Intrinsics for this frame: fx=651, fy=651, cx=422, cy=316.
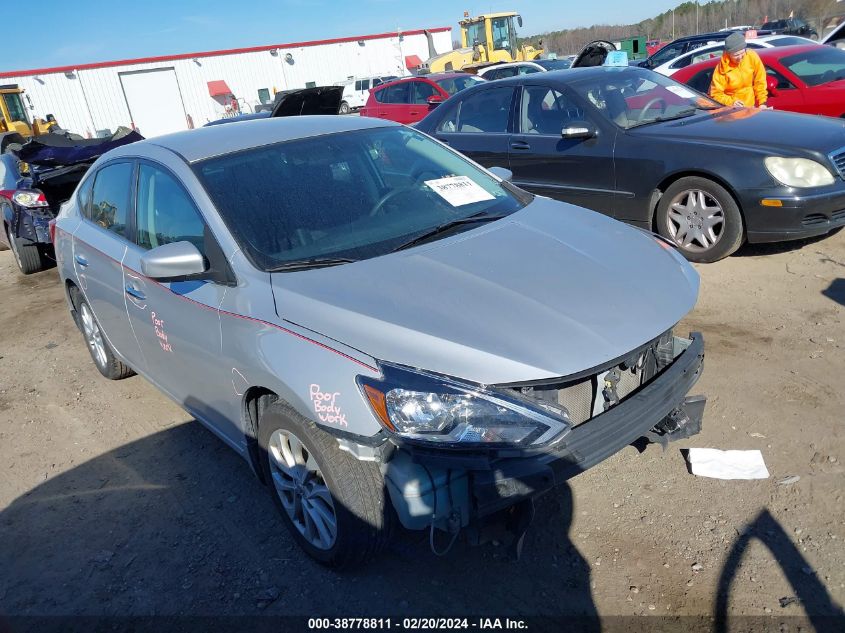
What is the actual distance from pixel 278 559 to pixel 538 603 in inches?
43.3

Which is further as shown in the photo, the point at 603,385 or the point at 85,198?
the point at 85,198

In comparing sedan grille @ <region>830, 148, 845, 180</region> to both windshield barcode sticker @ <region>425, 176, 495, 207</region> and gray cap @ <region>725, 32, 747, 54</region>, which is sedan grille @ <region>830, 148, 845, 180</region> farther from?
windshield barcode sticker @ <region>425, 176, 495, 207</region>

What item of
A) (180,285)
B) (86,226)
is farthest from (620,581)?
(86,226)

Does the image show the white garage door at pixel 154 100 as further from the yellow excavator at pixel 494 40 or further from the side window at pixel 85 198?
the side window at pixel 85 198

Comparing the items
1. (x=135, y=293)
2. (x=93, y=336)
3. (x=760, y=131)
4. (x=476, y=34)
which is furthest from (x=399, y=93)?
(x=476, y=34)

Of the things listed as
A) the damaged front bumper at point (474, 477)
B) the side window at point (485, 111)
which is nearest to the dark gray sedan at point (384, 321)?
the damaged front bumper at point (474, 477)

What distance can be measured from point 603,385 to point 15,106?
2914 centimetres

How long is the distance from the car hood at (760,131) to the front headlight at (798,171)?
0.26ft

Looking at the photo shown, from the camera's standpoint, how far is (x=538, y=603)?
7.83 feet

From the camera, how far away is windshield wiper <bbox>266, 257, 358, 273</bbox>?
104 inches

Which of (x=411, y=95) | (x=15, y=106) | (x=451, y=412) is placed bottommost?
(x=451, y=412)

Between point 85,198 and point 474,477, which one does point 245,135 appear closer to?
point 85,198

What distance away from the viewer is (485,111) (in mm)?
6781

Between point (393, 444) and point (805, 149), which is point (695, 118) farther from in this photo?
point (393, 444)
